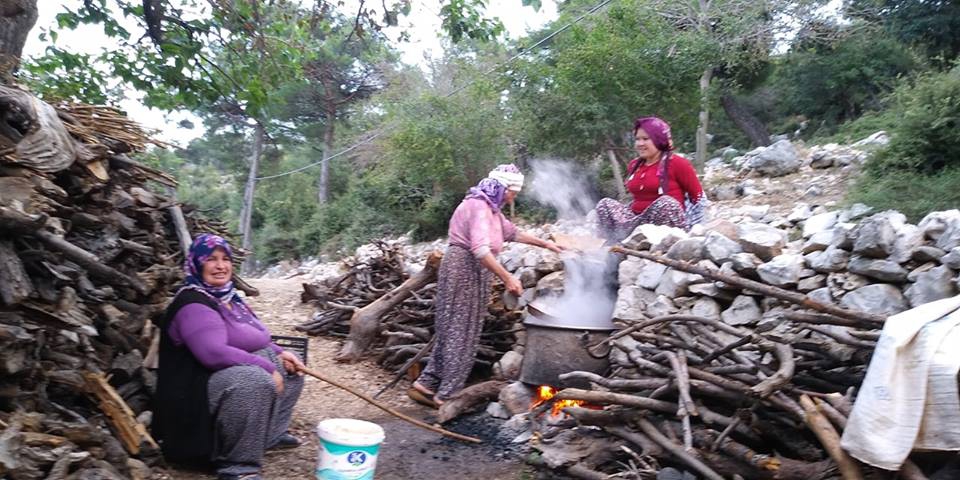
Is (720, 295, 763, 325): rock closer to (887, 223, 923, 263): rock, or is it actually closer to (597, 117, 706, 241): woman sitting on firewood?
(887, 223, 923, 263): rock

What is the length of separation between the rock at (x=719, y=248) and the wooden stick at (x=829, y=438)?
6.27ft

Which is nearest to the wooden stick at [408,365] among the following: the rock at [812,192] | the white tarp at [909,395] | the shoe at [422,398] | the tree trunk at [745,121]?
the shoe at [422,398]

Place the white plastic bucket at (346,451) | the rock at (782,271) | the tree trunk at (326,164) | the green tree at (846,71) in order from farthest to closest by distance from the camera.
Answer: the tree trunk at (326,164), the green tree at (846,71), the rock at (782,271), the white plastic bucket at (346,451)

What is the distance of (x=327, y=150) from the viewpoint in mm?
29703

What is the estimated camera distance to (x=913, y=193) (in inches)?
265

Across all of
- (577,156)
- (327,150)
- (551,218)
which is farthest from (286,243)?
(577,156)

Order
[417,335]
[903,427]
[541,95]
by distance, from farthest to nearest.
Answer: [541,95]
[417,335]
[903,427]

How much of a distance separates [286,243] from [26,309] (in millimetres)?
23989

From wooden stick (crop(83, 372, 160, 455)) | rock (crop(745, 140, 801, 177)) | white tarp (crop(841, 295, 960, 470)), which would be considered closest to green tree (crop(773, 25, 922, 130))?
rock (crop(745, 140, 801, 177))

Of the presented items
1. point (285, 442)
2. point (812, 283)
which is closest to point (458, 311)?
point (285, 442)

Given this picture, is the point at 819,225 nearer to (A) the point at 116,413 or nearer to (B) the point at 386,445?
(B) the point at 386,445

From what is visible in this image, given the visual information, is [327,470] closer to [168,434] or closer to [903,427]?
[168,434]

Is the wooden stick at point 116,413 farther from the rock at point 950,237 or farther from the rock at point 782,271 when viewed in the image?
the rock at point 950,237

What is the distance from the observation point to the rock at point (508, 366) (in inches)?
235
